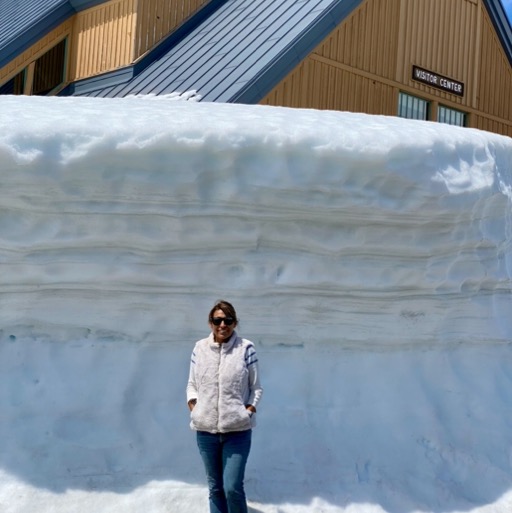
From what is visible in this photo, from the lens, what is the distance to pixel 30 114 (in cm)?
539

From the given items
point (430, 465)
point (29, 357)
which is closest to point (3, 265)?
point (29, 357)

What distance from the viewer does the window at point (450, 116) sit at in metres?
17.7

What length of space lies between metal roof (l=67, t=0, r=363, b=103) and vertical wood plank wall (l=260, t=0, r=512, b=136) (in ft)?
1.60

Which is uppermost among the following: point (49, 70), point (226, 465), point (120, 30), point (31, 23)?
point (31, 23)

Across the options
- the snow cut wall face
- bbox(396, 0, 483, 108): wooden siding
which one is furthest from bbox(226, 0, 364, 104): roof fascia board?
the snow cut wall face

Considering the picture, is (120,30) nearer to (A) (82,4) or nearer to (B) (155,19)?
(B) (155,19)

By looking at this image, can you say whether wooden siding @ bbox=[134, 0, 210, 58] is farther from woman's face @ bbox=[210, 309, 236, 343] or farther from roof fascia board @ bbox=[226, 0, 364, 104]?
woman's face @ bbox=[210, 309, 236, 343]

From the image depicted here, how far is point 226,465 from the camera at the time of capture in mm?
4379

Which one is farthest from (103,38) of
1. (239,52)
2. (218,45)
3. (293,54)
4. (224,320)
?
(224,320)

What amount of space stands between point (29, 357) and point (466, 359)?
2.81m

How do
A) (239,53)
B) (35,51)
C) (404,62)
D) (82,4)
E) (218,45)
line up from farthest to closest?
(404,62) < (82,4) < (35,51) < (218,45) < (239,53)

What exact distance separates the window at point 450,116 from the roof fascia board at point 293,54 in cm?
349

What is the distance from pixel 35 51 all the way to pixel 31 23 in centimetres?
49

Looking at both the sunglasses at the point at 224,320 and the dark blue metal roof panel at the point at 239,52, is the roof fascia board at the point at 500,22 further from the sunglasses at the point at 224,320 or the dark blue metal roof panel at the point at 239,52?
the sunglasses at the point at 224,320
